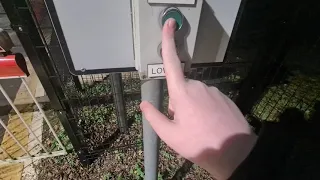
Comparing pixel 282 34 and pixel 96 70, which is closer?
pixel 96 70

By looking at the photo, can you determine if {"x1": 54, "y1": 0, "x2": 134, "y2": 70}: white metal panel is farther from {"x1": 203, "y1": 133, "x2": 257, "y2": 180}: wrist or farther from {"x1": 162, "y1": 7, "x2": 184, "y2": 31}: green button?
{"x1": 203, "y1": 133, "x2": 257, "y2": 180}: wrist

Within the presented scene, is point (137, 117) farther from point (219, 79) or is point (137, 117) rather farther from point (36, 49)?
point (36, 49)

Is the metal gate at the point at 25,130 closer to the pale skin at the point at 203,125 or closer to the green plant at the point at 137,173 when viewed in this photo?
the green plant at the point at 137,173

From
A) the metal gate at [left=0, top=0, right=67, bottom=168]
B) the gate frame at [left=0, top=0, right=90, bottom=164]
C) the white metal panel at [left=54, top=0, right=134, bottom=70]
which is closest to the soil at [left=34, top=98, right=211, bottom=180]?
the metal gate at [left=0, top=0, right=67, bottom=168]

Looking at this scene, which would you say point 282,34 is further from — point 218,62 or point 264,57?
point 218,62

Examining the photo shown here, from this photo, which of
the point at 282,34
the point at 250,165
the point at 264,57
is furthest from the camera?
the point at 264,57

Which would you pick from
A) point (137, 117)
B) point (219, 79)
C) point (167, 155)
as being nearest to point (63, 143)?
point (137, 117)

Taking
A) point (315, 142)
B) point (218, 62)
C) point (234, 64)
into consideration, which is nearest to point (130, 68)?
point (218, 62)

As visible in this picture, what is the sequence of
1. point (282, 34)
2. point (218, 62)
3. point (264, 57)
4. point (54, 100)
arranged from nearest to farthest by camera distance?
point (218, 62), point (54, 100), point (282, 34), point (264, 57)

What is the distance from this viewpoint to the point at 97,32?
810 mm

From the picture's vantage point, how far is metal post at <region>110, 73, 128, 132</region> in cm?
167

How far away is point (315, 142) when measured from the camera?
0.69m

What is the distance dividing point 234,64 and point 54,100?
1.46m

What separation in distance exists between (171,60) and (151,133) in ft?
1.87
